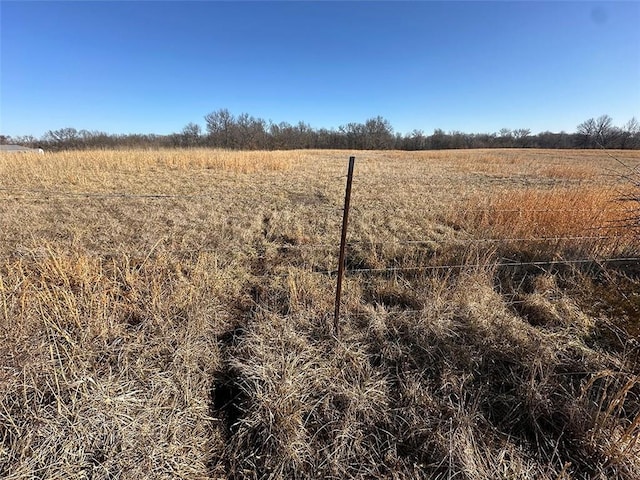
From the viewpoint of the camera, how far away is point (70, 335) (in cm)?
208

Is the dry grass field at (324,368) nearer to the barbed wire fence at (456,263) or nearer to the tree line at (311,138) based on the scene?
the barbed wire fence at (456,263)

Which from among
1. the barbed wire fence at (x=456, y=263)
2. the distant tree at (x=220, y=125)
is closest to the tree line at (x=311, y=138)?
the distant tree at (x=220, y=125)

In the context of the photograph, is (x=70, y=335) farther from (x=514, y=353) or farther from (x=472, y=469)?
(x=514, y=353)

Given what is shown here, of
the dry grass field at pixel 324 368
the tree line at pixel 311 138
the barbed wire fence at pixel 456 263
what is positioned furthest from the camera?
the tree line at pixel 311 138

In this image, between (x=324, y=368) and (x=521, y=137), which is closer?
(x=324, y=368)

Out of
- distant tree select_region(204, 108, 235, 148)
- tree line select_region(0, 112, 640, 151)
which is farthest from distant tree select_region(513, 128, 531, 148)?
distant tree select_region(204, 108, 235, 148)

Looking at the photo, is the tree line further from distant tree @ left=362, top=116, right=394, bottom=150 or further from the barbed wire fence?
the barbed wire fence

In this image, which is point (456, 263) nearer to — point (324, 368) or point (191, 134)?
point (324, 368)

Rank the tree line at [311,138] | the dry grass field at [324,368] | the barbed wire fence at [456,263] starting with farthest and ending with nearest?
1. the tree line at [311,138]
2. the barbed wire fence at [456,263]
3. the dry grass field at [324,368]

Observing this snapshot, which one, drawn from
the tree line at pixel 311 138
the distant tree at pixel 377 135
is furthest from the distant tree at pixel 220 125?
the distant tree at pixel 377 135

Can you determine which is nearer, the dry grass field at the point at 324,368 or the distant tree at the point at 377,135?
the dry grass field at the point at 324,368

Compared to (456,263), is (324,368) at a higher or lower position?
lower

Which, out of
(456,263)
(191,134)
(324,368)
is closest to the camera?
(324,368)

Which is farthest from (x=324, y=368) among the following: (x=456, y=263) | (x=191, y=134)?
(x=191, y=134)
